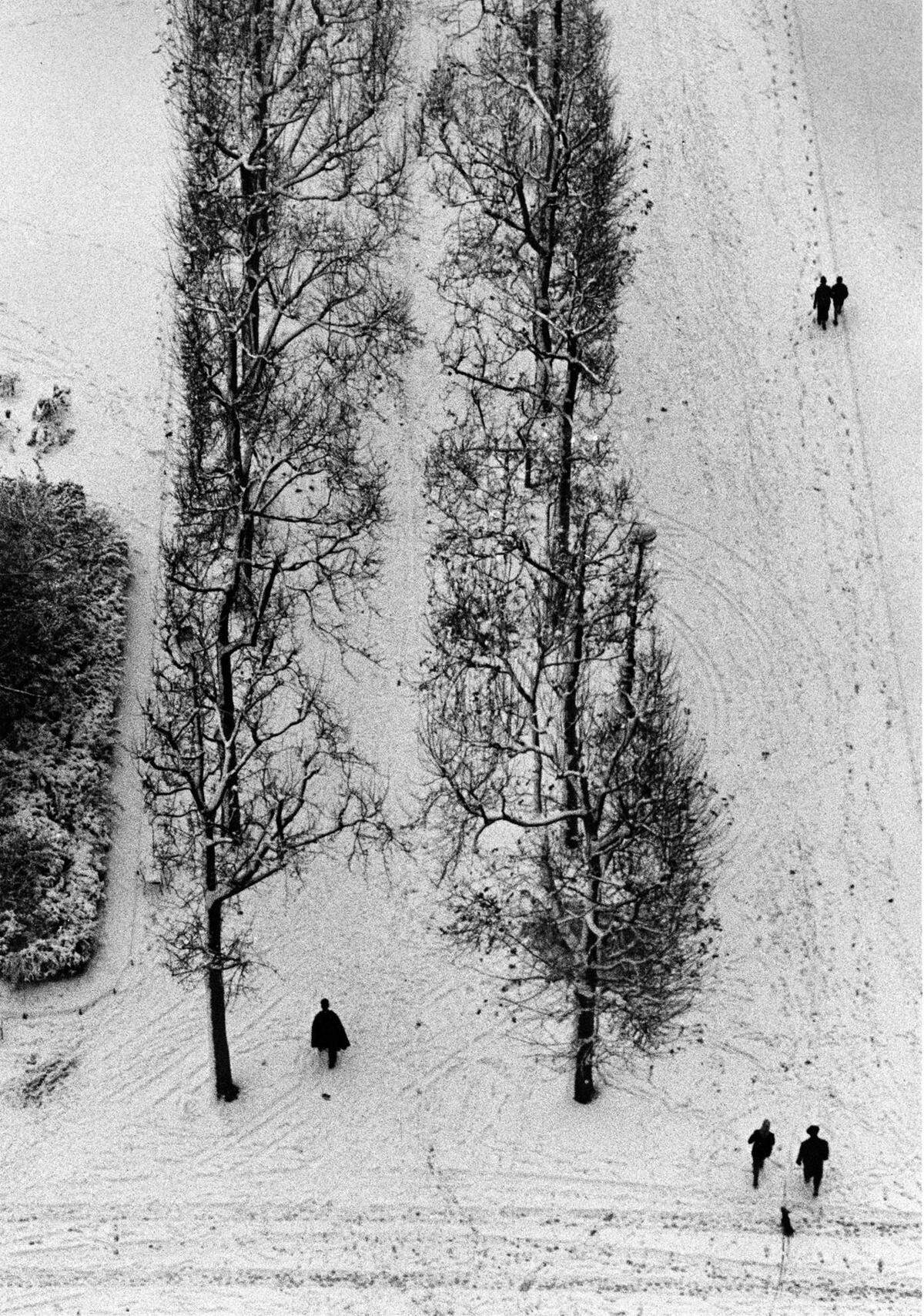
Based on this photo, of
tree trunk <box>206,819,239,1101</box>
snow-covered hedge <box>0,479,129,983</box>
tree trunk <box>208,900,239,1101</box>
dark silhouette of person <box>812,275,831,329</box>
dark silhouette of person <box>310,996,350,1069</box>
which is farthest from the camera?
dark silhouette of person <box>812,275,831,329</box>

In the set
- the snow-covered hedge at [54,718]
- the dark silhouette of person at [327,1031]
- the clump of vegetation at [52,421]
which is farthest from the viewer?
the clump of vegetation at [52,421]

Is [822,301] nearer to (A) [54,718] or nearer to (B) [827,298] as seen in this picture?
(B) [827,298]

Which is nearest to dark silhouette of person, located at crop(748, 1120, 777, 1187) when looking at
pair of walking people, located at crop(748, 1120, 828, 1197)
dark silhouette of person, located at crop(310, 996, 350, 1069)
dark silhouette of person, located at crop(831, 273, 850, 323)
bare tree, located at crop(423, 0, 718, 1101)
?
pair of walking people, located at crop(748, 1120, 828, 1197)

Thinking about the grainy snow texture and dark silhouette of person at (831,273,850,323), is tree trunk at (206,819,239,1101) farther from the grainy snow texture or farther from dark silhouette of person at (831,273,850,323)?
dark silhouette of person at (831,273,850,323)

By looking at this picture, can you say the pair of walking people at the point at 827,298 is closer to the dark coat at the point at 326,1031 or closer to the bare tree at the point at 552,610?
the bare tree at the point at 552,610

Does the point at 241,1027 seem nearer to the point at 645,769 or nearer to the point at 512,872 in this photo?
the point at 512,872

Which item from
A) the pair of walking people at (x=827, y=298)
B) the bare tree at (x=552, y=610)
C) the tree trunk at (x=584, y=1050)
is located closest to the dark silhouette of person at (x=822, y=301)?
the pair of walking people at (x=827, y=298)

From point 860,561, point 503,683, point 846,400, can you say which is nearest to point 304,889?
point 503,683
